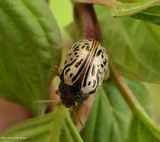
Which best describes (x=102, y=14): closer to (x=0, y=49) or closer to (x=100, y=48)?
(x=100, y=48)

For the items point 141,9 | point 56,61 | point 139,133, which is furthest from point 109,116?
point 141,9

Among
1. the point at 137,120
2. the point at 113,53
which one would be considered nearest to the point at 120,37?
the point at 113,53

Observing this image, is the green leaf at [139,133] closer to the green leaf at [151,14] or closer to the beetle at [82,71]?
the beetle at [82,71]

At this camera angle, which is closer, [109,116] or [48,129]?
[48,129]

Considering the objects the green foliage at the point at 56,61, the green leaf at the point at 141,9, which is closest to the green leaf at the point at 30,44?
the green foliage at the point at 56,61

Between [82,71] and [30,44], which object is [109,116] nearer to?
[82,71]

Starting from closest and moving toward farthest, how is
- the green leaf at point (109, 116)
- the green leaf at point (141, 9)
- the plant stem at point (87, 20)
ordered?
the green leaf at point (141, 9) < the plant stem at point (87, 20) < the green leaf at point (109, 116)

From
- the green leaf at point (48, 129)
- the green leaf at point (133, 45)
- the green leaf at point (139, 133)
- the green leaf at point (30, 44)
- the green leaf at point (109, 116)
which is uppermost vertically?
the green leaf at point (30, 44)
